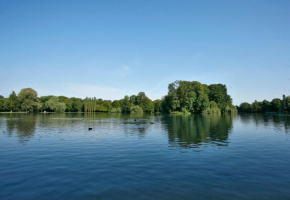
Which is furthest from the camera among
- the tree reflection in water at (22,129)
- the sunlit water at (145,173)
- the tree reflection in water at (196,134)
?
the tree reflection in water at (22,129)

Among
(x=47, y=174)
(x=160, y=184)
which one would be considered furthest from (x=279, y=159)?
(x=47, y=174)

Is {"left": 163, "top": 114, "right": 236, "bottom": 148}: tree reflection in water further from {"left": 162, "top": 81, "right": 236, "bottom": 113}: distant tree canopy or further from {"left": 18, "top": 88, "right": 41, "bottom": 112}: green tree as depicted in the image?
{"left": 18, "top": 88, "right": 41, "bottom": 112}: green tree

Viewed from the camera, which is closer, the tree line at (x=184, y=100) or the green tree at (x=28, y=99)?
the tree line at (x=184, y=100)

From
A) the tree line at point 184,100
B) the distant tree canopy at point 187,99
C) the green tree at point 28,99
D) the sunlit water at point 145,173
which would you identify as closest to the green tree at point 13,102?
the tree line at point 184,100

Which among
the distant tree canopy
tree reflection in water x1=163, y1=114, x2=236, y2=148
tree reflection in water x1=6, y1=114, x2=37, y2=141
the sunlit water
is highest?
the distant tree canopy

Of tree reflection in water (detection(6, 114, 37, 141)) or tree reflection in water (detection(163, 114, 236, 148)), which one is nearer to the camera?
tree reflection in water (detection(163, 114, 236, 148))

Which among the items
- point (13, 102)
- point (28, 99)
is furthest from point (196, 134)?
point (13, 102)

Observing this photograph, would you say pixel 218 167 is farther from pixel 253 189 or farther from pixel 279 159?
pixel 279 159

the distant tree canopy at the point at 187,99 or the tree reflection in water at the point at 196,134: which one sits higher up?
the distant tree canopy at the point at 187,99

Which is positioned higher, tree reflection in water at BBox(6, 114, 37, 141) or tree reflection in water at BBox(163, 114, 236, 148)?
tree reflection in water at BBox(6, 114, 37, 141)

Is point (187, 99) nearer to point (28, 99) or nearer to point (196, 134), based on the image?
point (196, 134)

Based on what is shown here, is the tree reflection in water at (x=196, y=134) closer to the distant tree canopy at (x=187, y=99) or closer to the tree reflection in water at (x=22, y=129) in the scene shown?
the tree reflection in water at (x=22, y=129)

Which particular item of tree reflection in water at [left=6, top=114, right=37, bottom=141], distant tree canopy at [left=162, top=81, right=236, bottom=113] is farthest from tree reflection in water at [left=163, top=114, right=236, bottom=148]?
distant tree canopy at [left=162, top=81, right=236, bottom=113]

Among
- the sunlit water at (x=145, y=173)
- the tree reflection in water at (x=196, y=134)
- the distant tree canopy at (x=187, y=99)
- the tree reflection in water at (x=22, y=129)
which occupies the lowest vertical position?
the sunlit water at (x=145, y=173)
